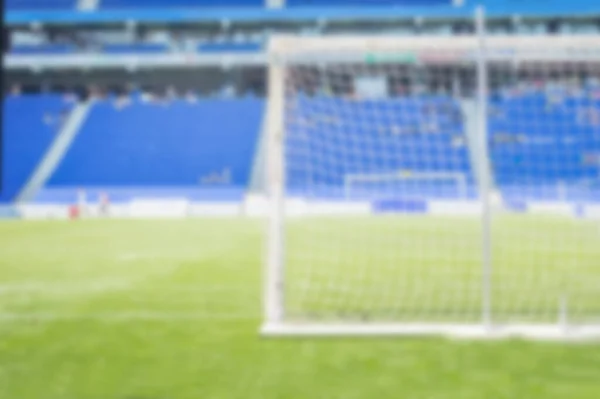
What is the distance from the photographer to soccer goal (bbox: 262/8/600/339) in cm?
487

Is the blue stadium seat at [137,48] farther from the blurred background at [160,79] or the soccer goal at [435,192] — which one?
the soccer goal at [435,192]

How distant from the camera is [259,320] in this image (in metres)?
5.21

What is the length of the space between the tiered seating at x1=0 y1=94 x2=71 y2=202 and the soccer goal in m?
11.7

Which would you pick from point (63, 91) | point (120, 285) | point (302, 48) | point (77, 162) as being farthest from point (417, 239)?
point (63, 91)

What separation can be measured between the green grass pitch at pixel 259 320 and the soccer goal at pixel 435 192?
3.1 inches

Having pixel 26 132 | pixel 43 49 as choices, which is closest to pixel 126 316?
pixel 26 132

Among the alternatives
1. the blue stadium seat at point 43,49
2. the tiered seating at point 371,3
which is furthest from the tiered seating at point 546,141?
the blue stadium seat at point 43,49

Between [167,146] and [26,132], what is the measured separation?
6.52 m

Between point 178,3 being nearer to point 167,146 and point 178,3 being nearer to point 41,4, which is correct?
point 41,4

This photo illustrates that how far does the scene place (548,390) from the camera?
3.24 m

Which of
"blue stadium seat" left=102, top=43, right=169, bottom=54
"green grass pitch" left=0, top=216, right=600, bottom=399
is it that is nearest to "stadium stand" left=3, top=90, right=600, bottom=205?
"blue stadium seat" left=102, top=43, right=169, bottom=54

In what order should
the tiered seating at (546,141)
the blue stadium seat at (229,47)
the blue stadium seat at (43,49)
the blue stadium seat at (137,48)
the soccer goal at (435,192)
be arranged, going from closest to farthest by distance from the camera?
1. the soccer goal at (435,192)
2. the tiered seating at (546,141)
3. the blue stadium seat at (229,47)
4. the blue stadium seat at (137,48)
5. the blue stadium seat at (43,49)

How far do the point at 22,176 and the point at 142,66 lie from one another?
8.68 metres

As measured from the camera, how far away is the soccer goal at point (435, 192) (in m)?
4.87
